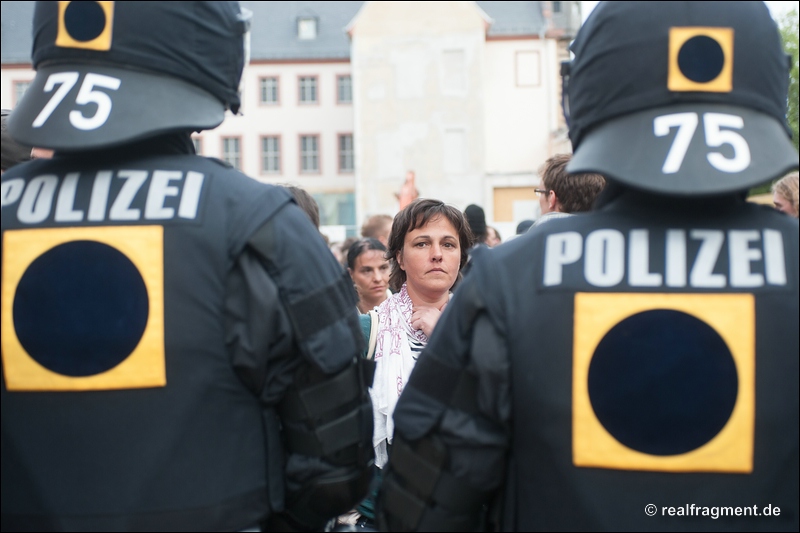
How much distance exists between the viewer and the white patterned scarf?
137 inches

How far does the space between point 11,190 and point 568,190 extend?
2.28 m

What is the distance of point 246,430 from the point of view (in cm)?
221

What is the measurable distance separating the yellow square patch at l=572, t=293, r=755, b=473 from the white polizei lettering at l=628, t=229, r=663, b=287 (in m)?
0.03

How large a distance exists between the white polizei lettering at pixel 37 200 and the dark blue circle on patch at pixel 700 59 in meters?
1.51

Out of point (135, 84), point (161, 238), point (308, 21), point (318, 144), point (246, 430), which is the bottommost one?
point (246, 430)

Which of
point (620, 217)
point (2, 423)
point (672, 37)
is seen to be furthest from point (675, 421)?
point (2, 423)

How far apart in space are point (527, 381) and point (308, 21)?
4525cm

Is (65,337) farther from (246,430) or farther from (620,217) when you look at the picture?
(620,217)

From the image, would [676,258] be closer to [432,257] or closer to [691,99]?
[691,99]

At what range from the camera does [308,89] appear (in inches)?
1746

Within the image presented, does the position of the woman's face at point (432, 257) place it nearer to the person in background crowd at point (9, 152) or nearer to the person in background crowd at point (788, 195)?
the person in background crowd at point (9, 152)

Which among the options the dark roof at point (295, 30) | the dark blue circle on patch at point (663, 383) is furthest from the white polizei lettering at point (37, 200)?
the dark roof at point (295, 30)

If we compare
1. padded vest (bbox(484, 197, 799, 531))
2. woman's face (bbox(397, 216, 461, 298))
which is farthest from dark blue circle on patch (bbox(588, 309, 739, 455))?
woman's face (bbox(397, 216, 461, 298))

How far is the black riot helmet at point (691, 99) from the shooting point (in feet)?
6.30
